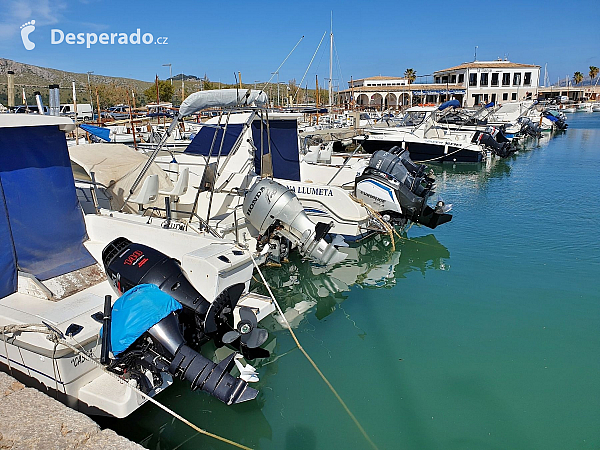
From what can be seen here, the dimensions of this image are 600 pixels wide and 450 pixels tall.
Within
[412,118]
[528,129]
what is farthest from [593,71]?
[412,118]

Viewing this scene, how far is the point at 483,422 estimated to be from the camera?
4.27 meters

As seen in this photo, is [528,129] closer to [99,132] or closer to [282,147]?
[282,147]

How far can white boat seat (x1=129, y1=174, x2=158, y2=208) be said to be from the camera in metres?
6.14

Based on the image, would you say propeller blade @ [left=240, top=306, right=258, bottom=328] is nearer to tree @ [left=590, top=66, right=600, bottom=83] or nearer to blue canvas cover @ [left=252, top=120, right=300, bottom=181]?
blue canvas cover @ [left=252, top=120, right=300, bottom=181]

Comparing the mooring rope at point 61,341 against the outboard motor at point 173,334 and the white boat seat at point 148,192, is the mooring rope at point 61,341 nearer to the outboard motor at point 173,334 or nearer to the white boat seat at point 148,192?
the outboard motor at point 173,334

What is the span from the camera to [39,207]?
15.7 ft

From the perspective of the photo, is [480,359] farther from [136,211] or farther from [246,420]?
[136,211]

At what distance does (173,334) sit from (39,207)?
2.39 metres

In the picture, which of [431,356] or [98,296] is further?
[431,356]

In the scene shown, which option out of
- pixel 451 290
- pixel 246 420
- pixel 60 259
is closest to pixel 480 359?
pixel 451 290

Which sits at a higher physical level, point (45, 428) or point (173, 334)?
point (173, 334)

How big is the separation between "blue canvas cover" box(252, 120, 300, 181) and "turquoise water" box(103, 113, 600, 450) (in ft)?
7.35

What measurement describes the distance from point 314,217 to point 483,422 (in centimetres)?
523

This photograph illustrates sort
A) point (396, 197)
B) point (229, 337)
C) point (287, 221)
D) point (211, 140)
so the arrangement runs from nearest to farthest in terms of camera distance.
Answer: point (229, 337) < point (287, 221) < point (396, 197) < point (211, 140)
